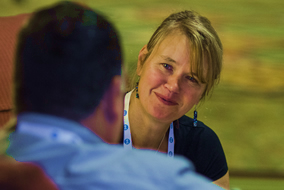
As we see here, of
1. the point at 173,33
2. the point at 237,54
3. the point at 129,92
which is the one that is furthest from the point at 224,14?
the point at 129,92

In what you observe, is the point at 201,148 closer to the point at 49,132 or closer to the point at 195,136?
the point at 195,136

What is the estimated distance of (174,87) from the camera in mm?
587

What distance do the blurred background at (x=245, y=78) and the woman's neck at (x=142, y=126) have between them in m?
0.13

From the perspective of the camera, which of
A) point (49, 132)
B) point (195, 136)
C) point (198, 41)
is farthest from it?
point (195, 136)

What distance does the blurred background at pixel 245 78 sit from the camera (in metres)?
0.72

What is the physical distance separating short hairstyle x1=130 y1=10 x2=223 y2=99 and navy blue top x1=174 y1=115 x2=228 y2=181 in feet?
0.37

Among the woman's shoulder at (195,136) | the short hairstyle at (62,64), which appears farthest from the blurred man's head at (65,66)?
the woman's shoulder at (195,136)

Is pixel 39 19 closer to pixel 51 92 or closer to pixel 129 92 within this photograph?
pixel 51 92

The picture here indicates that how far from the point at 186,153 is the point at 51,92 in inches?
18.9

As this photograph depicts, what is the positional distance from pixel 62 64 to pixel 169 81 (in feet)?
1.18

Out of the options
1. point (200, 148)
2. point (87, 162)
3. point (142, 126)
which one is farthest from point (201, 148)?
point (87, 162)

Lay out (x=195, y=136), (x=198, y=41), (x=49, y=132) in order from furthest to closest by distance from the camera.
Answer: (x=195, y=136), (x=198, y=41), (x=49, y=132)

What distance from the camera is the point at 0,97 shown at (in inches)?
19.6

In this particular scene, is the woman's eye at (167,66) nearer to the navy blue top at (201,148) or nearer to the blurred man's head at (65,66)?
the navy blue top at (201,148)
